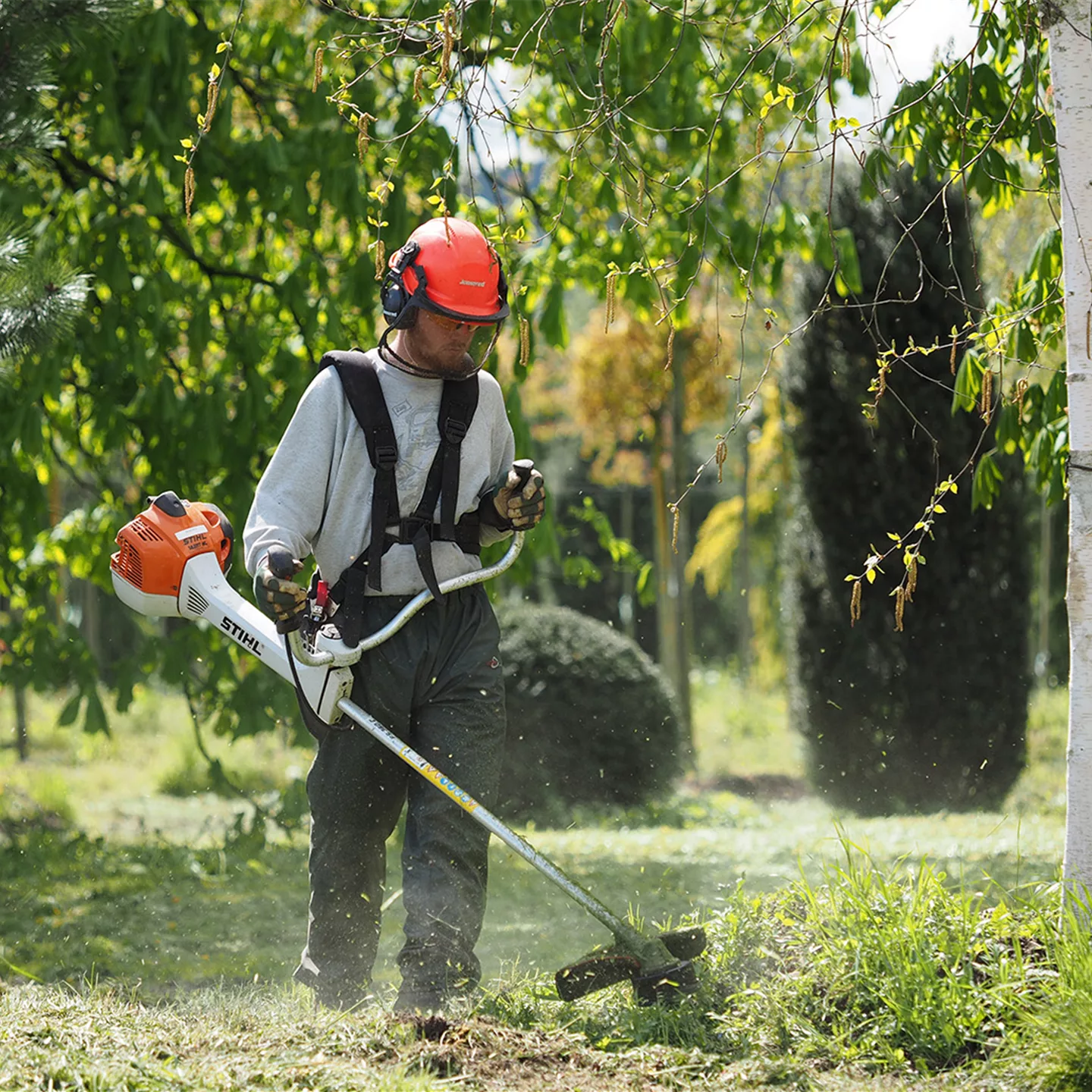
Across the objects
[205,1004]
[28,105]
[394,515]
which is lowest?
[205,1004]

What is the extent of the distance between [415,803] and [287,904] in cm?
232

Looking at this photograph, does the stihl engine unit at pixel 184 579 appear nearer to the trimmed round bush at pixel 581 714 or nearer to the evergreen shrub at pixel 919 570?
the trimmed round bush at pixel 581 714

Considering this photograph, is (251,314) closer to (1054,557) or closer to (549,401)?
(1054,557)

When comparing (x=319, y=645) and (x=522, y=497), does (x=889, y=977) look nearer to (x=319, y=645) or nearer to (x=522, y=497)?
(x=522, y=497)

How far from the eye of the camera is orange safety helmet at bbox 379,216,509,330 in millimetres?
3416

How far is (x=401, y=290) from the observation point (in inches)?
137

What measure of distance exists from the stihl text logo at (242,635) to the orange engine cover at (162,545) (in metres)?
0.15

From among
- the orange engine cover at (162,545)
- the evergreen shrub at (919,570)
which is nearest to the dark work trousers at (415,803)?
the orange engine cover at (162,545)

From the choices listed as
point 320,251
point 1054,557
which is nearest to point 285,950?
point 320,251

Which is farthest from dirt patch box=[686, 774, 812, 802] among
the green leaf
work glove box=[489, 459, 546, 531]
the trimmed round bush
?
work glove box=[489, 459, 546, 531]

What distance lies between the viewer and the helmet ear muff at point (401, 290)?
343cm

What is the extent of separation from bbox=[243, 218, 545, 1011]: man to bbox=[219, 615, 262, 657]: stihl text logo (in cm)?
25

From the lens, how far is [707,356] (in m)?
13.0

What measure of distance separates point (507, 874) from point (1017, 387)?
10.3 ft
